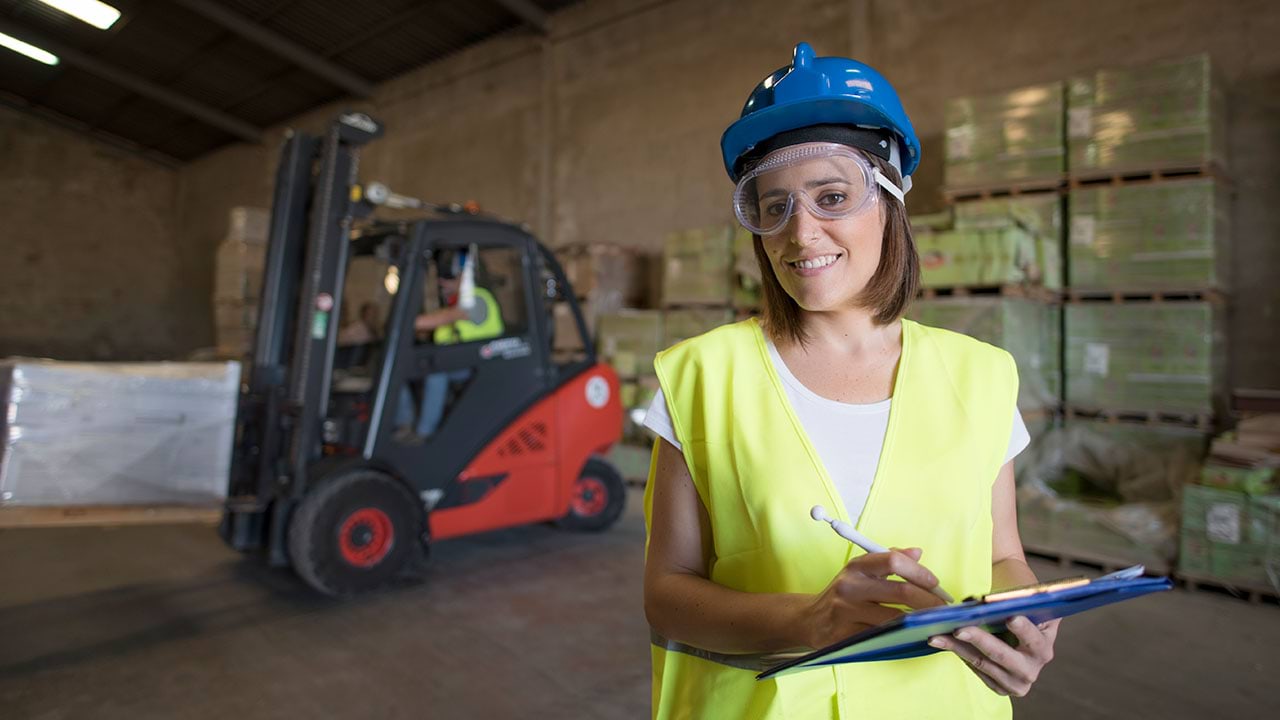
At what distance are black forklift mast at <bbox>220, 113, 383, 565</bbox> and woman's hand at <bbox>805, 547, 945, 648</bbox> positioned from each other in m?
4.15

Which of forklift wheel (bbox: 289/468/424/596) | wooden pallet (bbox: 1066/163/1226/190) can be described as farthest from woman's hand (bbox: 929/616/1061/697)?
wooden pallet (bbox: 1066/163/1226/190)

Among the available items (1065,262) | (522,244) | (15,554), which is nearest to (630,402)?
(522,244)

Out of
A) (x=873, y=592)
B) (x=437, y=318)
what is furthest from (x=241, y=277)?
(x=873, y=592)

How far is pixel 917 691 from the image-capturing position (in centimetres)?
106

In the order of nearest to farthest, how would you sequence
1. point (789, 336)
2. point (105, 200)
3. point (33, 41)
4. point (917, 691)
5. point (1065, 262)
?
point (917, 691), point (789, 336), point (1065, 262), point (33, 41), point (105, 200)

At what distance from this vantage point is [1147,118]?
5539 millimetres

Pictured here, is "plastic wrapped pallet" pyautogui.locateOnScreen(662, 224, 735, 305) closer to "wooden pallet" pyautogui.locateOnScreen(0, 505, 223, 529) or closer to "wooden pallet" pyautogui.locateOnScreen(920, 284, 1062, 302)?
"wooden pallet" pyautogui.locateOnScreen(920, 284, 1062, 302)

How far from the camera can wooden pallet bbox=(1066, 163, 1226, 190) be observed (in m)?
5.48

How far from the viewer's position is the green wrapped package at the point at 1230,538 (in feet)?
14.1

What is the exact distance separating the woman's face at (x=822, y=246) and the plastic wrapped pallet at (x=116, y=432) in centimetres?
360

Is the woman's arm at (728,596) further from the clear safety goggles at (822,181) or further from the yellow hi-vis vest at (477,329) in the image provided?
the yellow hi-vis vest at (477,329)

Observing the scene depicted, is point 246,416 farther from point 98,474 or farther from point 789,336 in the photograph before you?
point 789,336

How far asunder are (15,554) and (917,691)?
21.3ft

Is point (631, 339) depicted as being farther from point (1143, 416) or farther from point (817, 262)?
point (817, 262)
